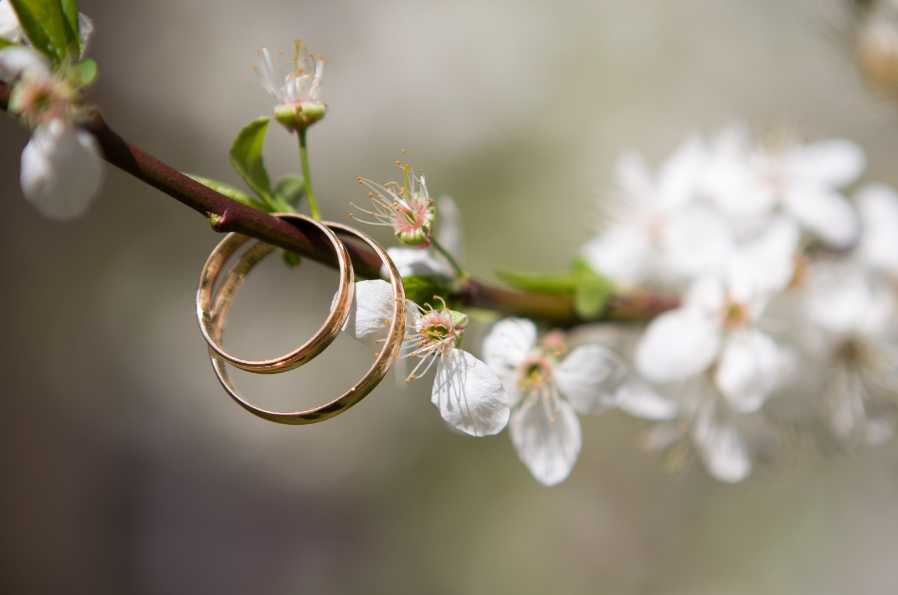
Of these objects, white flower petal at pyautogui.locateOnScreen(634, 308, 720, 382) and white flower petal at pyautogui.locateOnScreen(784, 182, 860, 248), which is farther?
white flower petal at pyautogui.locateOnScreen(784, 182, 860, 248)

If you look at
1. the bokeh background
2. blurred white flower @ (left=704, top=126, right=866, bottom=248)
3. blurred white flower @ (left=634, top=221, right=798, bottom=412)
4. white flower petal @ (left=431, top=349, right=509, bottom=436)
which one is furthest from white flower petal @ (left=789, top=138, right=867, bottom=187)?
the bokeh background

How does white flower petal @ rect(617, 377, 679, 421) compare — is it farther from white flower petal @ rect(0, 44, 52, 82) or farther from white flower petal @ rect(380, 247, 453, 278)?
white flower petal @ rect(0, 44, 52, 82)

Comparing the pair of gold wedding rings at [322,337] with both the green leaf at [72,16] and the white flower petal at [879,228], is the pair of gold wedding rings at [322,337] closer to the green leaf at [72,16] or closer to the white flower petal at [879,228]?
the green leaf at [72,16]

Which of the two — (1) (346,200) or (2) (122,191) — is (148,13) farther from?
(1) (346,200)

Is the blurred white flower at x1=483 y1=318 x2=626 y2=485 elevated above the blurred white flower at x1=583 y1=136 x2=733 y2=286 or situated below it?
below

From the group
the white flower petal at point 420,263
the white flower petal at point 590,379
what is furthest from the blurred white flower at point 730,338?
the white flower petal at point 420,263

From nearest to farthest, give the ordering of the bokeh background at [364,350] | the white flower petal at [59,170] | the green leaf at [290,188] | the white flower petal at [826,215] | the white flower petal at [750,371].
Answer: the white flower petal at [59,170] → the green leaf at [290,188] → the white flower petal at [750,371] → the white flower petal at [826,215] → the bokeh background at [364,350]
